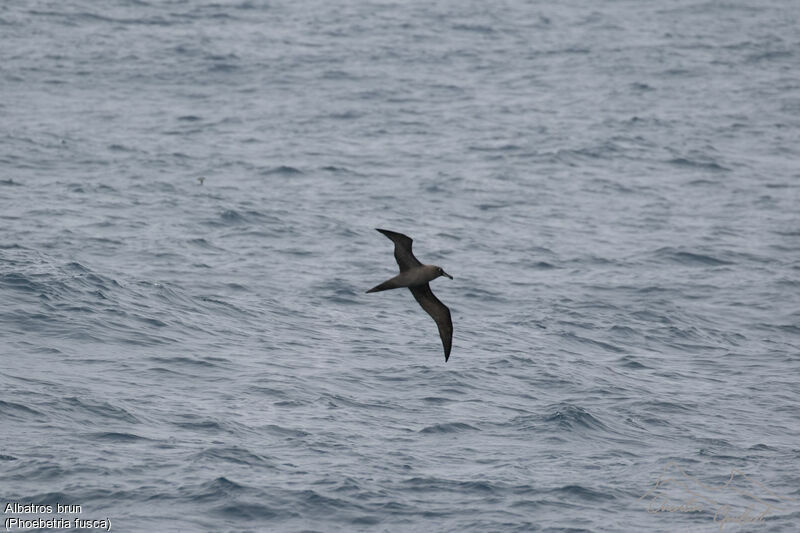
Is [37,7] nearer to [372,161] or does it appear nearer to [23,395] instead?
[372,161]

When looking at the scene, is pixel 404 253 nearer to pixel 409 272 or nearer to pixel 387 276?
pixel 409 272

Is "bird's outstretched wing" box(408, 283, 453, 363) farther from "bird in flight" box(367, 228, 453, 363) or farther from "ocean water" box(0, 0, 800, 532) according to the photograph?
"ocean water" box(0, 0, 800, 532)

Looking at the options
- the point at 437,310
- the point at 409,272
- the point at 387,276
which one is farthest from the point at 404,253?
the point at 387,276

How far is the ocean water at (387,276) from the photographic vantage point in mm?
18438

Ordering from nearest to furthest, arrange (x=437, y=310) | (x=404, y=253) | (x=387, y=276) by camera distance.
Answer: (x=404, y=253)
(x=437, y=310)
(x=387, y=276)

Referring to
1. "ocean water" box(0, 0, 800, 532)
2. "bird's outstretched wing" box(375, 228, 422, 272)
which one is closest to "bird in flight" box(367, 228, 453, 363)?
"bird's outstretched wing" box(375, 228, 422, 272)

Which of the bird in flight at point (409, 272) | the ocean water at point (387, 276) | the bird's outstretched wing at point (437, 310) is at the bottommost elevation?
the ocean water at point (387, 276)

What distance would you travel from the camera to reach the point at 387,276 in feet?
96.9

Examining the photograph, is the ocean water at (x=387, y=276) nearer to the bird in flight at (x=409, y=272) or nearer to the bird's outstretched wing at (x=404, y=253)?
the bird in flight at (x=409, y=272)

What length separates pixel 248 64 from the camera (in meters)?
50.4

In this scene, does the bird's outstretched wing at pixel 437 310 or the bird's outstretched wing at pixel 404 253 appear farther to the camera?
the bird's outstretched wing at pixel 437 310

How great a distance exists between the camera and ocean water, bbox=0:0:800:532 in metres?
18.4

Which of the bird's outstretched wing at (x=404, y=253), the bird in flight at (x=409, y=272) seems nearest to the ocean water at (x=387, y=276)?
the bird in flight at (x=409, y=272)

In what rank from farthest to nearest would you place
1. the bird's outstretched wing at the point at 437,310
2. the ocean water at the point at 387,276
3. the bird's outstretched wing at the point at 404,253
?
1. the ocean water at the point at 387,276
2. the bird's outstretched wing at the point at 437,310
3. the bird's outstretched wing at the point at 404,253
